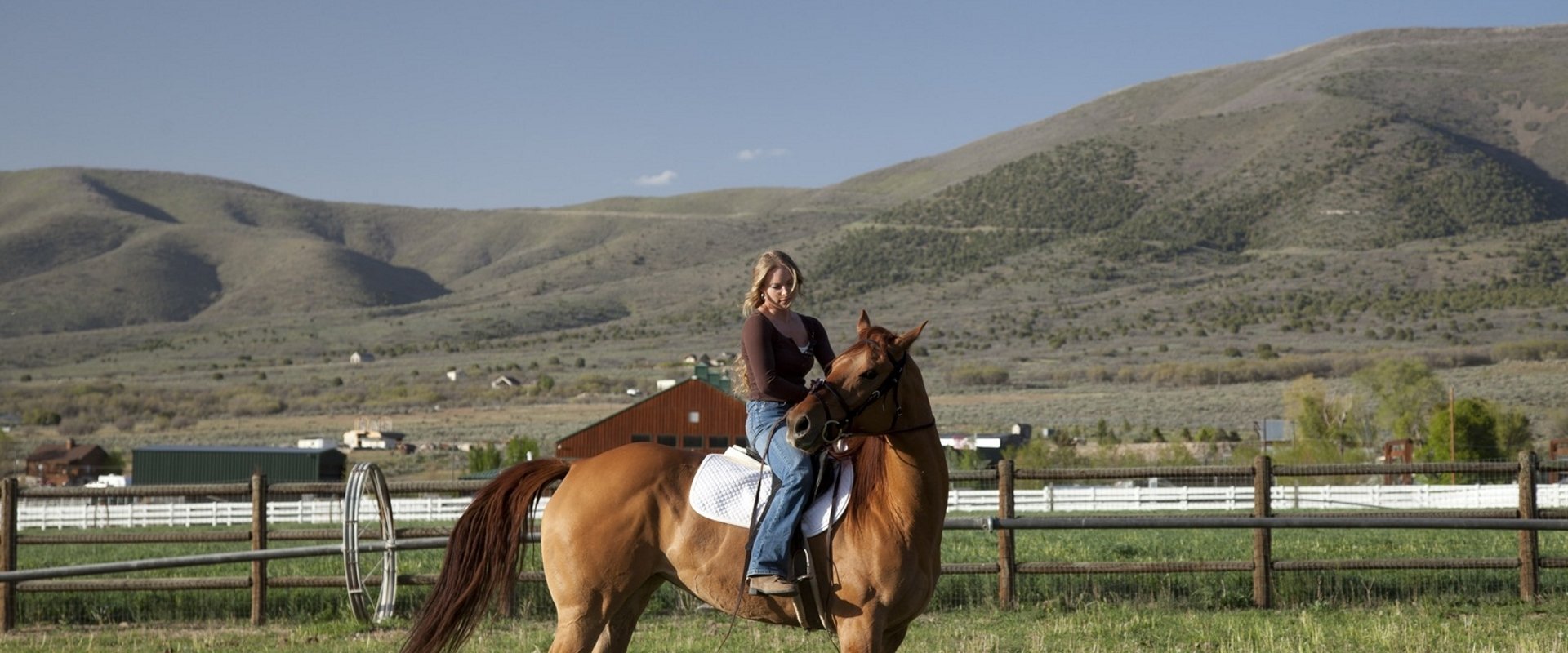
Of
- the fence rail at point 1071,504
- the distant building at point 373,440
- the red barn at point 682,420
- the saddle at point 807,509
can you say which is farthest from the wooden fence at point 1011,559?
the distant building at point 373,440

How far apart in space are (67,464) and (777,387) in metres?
49.6

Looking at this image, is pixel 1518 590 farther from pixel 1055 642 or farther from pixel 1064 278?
pixel 1064 278

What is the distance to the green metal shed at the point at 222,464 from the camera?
150 ft

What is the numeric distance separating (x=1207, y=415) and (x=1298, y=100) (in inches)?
3640

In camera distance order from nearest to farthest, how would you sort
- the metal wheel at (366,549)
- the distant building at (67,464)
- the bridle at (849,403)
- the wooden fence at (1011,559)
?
1. the bridle at (849,403)
2. the metal wheel at (366,549)
3. the wooden fence at (1011,559)
4. the distant building at (67,464)

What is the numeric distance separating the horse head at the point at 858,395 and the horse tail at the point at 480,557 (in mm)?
2001

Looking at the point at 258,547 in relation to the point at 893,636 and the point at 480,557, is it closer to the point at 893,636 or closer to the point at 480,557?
the point at 480,557

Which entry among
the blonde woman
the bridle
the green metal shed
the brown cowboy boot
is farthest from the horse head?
the green metal shed

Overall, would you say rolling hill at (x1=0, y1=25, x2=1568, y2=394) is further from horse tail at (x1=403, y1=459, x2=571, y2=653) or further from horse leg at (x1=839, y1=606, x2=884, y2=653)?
horse leg at (x1=839, y1=606, x2=884, y2=653)

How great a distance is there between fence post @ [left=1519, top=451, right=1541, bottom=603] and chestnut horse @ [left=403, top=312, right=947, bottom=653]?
7.79 meters

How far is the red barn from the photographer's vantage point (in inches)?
1882

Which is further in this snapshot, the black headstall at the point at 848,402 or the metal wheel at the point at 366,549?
the metal wheel at the point at 366,549

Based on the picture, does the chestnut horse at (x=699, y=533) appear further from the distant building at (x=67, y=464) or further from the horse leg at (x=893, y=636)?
the distant building at (x=67, y=464)

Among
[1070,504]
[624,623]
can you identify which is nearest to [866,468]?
[624,623]
